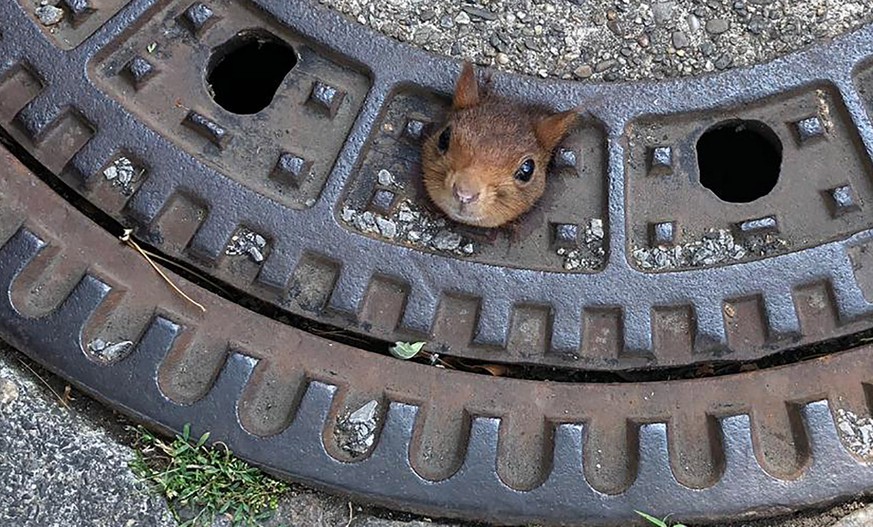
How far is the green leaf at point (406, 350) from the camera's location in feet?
6.20

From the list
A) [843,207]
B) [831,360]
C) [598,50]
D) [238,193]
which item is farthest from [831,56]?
[238,193]

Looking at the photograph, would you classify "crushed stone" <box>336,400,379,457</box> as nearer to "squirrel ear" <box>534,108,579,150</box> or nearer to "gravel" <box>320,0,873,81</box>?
"squirrel ear" <box>534,108,579,150</box>

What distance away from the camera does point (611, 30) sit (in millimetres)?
1986

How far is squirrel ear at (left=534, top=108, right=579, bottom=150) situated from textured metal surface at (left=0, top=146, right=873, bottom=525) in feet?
1.56

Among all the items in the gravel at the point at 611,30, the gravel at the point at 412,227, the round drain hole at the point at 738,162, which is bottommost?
the gravel at the point at 412,227

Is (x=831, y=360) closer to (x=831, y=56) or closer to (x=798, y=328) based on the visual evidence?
(x=798, y=328)

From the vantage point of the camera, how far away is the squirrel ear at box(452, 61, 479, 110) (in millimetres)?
1897

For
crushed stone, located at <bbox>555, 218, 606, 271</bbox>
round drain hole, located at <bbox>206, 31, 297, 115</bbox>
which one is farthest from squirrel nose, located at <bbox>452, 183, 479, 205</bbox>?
round drain hole, located at <bbox>206, 31, 297, 115</bbox>

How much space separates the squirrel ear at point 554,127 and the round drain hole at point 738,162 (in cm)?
28

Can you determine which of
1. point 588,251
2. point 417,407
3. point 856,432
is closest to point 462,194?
point 588,251

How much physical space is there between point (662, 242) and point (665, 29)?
434 millimetres

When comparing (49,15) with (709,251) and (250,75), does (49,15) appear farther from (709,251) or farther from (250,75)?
(709,251)

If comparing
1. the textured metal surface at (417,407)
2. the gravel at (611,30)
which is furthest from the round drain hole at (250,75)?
the textured metal surface at (417,407)

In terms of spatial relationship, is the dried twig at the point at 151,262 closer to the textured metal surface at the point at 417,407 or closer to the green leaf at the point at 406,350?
the textured metal surface at the point at 417,407
